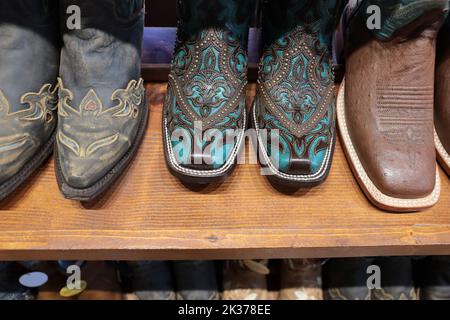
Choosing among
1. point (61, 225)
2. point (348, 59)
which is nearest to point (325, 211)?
point (348, 59)

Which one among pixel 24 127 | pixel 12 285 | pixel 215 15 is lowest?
pixel 12 285

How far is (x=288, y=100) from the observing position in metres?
0.58

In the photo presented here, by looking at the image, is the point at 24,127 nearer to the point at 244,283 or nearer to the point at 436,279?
the point at 244,283

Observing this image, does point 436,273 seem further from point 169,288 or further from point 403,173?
point 169,288

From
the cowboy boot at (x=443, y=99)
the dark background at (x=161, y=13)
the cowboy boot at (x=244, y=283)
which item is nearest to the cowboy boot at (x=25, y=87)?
the dark background at (x=161, y=13)

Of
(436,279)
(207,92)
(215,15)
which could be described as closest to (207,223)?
(207,92)

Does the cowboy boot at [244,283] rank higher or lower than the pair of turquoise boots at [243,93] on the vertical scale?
lower

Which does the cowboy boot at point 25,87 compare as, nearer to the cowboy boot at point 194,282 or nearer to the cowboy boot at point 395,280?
the cowboy boot at point 194,282

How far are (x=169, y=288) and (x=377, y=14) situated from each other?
2.06ft

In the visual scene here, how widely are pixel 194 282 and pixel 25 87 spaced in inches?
19.1

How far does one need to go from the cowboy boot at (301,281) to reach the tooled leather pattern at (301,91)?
34cm

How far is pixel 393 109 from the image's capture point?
1.94ft

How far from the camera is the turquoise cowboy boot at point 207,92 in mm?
550
